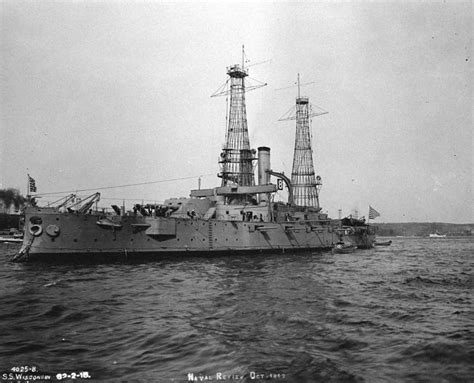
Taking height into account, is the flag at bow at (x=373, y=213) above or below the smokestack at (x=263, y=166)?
below

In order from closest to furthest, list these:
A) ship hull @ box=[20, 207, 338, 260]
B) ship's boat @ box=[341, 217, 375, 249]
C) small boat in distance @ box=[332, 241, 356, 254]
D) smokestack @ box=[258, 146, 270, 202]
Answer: ship hull @ box=[20, 207, 338, 260] < smokestack @ box=[258, 146, 270, 202] < small boat in distance @ box=[332, 241, 356, 254] < ship's boat @ box=[341, 217, 375, 249]

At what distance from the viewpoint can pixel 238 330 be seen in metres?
7.20

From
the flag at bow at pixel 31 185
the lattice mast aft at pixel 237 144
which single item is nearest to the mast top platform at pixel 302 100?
the lattice mast aft at pixel 237 144

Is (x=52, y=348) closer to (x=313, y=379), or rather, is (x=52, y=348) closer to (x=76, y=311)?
(x=76, y=311)

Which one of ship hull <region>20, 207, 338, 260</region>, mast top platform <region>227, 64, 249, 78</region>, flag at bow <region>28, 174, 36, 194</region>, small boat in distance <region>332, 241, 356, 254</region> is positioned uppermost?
mast top platform <region>227, 64, 249, 78</region>

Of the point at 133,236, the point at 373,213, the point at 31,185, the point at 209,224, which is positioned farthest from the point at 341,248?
the point at 31,185

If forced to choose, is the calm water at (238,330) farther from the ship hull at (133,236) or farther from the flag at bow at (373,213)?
the flag at bow at (373,213)

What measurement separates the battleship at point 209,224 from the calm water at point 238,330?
5512 millimetres

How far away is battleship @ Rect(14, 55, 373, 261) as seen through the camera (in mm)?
19281

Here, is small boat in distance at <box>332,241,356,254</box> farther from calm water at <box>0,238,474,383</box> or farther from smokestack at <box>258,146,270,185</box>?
calm water at <box>0,238,474,383</box>

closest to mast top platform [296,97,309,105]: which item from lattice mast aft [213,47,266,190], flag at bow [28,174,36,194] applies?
lattice mast aft [213,47,266,190]

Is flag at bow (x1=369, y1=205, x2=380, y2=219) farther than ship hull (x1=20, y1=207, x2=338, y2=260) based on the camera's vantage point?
Yes

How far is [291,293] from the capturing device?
11.6 meters

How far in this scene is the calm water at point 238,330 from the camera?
16.9ft
